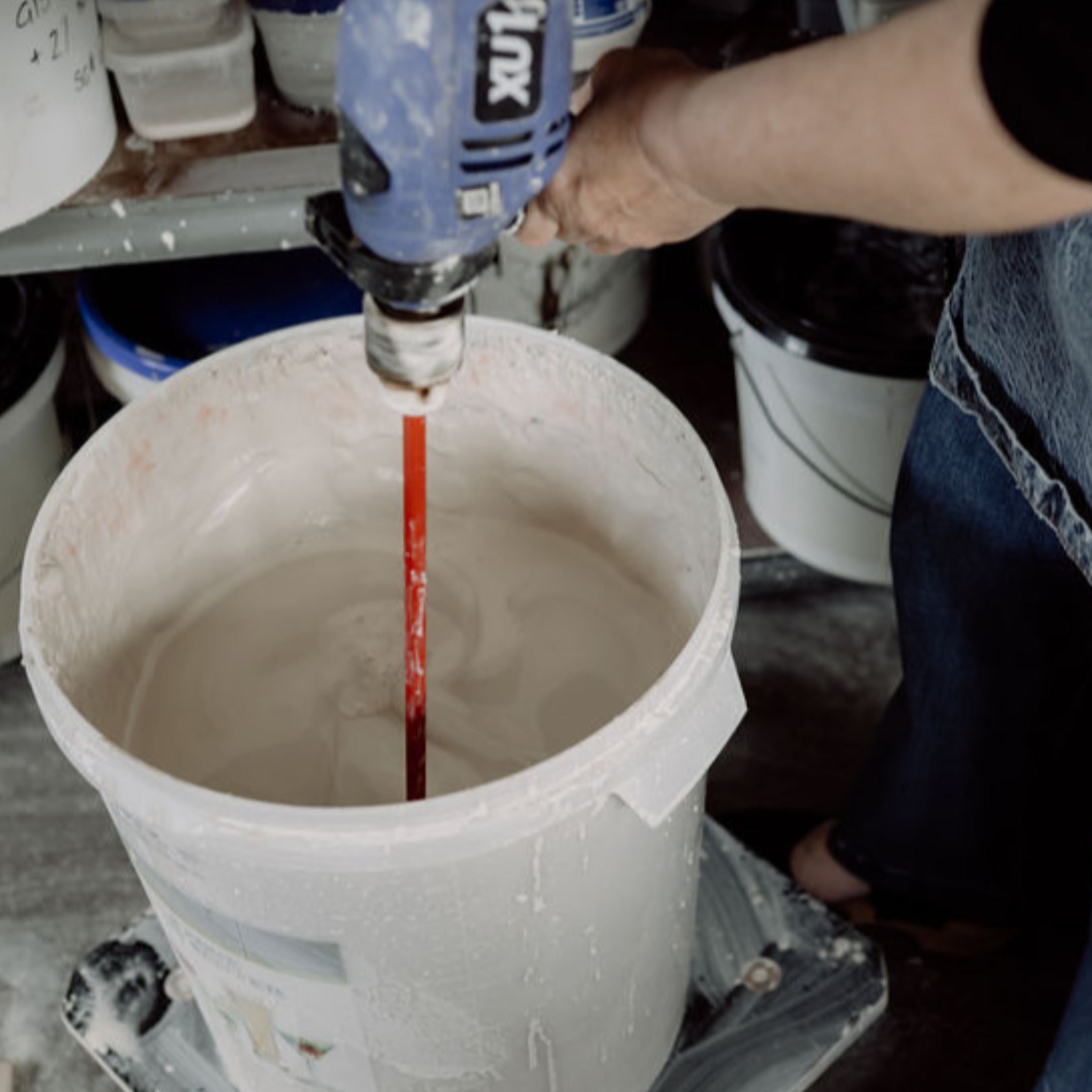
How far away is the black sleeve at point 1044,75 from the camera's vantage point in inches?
22.0

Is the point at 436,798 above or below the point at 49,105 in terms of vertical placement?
below

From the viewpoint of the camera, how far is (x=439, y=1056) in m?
0.93

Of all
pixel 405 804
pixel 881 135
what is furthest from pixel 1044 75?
pixel 405 804

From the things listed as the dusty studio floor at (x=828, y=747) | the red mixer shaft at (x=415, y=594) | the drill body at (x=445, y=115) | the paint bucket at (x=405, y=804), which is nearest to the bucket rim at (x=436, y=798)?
the paint bucket at (x=405, y=804)

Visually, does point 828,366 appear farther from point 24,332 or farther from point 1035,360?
point 24,332

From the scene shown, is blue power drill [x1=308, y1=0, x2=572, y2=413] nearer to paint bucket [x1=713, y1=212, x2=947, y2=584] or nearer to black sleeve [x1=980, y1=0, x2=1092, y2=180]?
black sleeve [x1=980, y1=0, x2=1092, y2=180]

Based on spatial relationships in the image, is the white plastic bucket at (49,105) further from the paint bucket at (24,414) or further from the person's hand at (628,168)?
the person's hand at (628,168)

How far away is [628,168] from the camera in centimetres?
77

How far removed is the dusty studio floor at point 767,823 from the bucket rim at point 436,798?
489 mm

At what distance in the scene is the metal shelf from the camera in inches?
44.8

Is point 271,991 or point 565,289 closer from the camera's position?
point 271,991

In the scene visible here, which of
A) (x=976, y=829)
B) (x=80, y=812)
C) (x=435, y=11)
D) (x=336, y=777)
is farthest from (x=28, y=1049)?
(x=435, y=11)

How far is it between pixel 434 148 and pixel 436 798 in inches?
13.5

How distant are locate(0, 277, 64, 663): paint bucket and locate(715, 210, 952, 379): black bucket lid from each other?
2.13ft
